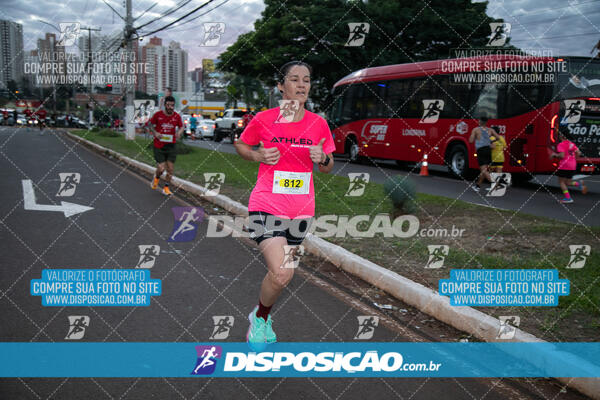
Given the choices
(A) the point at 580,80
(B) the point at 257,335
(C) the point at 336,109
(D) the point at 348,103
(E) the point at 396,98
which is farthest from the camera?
(C) the point at 336,109

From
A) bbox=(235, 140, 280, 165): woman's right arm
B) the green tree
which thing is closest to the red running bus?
the green tree

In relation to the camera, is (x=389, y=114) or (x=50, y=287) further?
(x=389, y=114)

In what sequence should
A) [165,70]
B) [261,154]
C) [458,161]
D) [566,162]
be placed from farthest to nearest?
[165,70]
[458,161]
[566,162]
[261,154]

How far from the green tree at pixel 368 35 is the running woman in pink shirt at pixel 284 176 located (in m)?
24.5

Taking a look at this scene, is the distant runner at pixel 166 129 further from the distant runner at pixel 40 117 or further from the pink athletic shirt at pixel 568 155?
the distant runner at pixel 40 117

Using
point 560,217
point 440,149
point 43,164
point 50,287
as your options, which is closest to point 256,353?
point 50,287

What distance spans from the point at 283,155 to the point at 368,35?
87.0 feet

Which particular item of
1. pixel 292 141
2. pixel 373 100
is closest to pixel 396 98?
pixel 373 100

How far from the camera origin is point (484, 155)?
12438 mm

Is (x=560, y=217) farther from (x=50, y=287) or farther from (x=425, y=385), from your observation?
(x=50, y=287)

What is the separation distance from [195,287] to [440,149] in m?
12.7

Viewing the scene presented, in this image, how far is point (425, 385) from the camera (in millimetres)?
3270

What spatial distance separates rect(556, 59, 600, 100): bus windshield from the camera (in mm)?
12750

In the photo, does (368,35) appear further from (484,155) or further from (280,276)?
(280,276)
